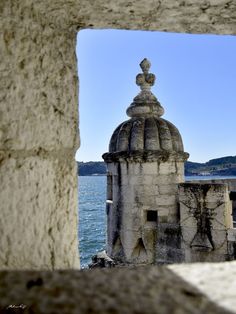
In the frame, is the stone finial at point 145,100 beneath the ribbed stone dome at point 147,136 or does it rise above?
above

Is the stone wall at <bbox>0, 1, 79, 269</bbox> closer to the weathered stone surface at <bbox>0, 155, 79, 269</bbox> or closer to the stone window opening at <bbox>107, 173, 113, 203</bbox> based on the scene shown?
the weathered stone surface at <bbox>0, 155, 79, 269</bbox>

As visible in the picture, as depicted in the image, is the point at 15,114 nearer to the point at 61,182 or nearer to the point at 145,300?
the point at 61,182

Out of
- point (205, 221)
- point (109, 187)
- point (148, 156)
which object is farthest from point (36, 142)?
point (109, 187)

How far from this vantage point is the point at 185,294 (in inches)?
29.4

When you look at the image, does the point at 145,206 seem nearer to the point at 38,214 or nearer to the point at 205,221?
the point at 205,221

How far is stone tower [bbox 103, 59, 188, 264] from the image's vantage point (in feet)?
15.8

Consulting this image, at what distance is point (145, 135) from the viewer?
16.2ft

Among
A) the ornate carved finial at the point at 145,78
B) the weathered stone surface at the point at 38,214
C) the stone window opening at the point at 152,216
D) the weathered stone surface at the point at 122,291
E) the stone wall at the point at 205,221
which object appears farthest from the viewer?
the ornate carved finial at the point at 145,78

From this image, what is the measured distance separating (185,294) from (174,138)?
4.35 metres

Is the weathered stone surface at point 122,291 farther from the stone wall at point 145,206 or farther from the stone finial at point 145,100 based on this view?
the stone finial at point 145,100

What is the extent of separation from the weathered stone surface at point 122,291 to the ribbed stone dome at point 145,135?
397 cm

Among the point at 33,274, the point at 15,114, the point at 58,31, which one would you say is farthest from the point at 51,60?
the point at 33,274

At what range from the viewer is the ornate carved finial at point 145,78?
5.39 m

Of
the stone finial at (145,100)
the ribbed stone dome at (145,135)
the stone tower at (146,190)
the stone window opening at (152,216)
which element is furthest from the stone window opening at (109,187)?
the stone finial at (145,100)
